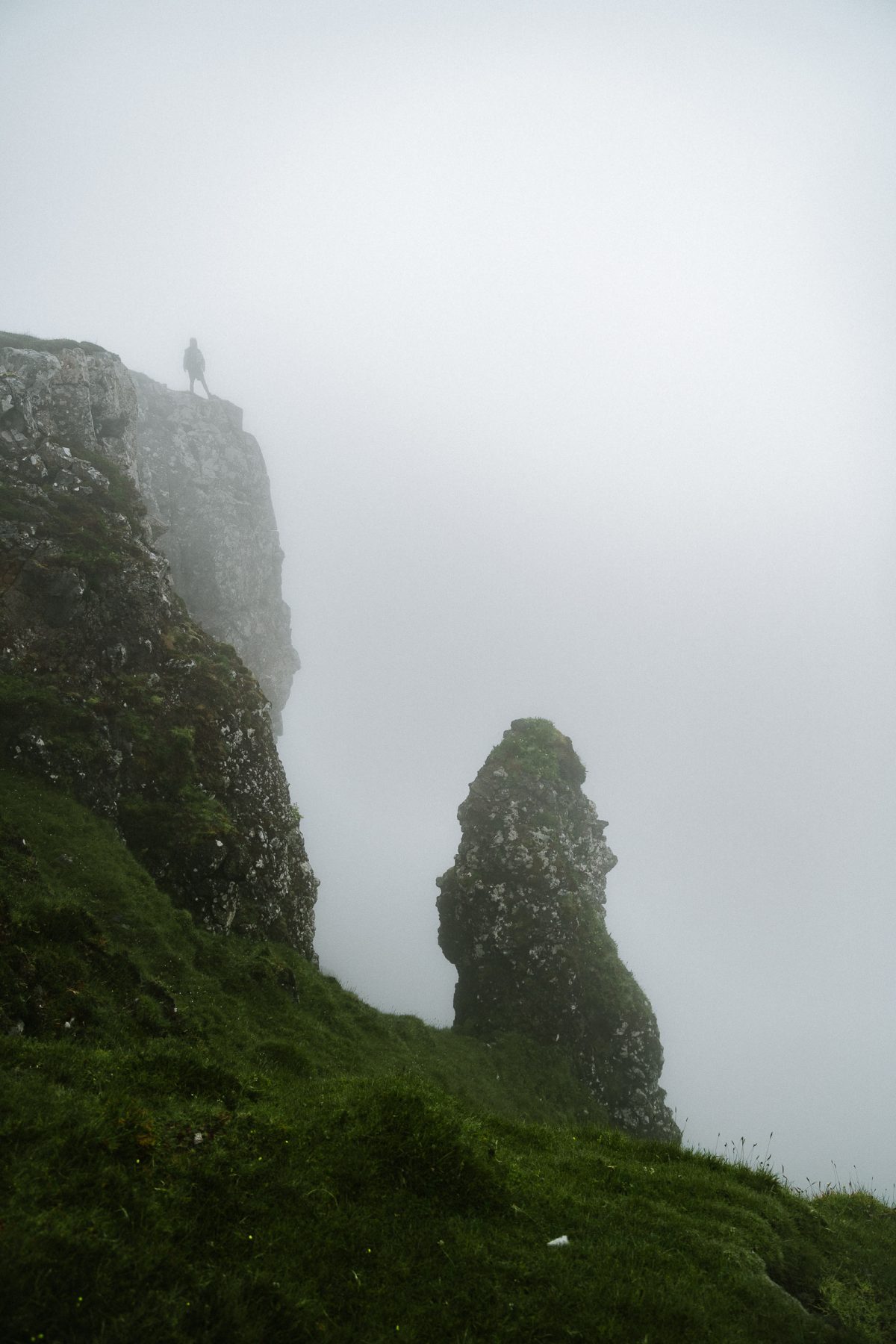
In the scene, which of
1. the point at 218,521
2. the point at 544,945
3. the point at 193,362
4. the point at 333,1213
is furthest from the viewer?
the point at 193,362

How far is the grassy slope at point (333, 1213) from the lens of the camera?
279 inches

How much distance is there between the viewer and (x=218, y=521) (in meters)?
63.1

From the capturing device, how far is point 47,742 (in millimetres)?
23062

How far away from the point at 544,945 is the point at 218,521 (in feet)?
170

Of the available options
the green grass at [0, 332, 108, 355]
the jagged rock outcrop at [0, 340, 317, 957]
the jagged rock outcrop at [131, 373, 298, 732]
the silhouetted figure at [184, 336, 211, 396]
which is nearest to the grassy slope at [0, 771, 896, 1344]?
the jagged rock outcrop at [0, 340, 317, 957]

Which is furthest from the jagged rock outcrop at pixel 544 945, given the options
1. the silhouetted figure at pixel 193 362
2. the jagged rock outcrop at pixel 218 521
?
the silhouetted figure at pixel 193 362

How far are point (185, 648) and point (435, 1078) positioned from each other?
2227 centimetres

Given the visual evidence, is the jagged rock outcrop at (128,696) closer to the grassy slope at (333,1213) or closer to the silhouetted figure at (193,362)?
the grassy slope at (333,1213)

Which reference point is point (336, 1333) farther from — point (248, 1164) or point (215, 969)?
point (215, 969)

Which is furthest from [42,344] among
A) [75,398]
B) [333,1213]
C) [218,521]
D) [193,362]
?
[333,1213]

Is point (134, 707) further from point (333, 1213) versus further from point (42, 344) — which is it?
point (42, 344)

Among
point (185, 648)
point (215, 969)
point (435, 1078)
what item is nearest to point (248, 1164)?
point (215, 969)

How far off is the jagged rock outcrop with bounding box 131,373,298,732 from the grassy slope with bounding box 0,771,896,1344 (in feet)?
153

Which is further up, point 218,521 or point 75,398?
point 218,521
